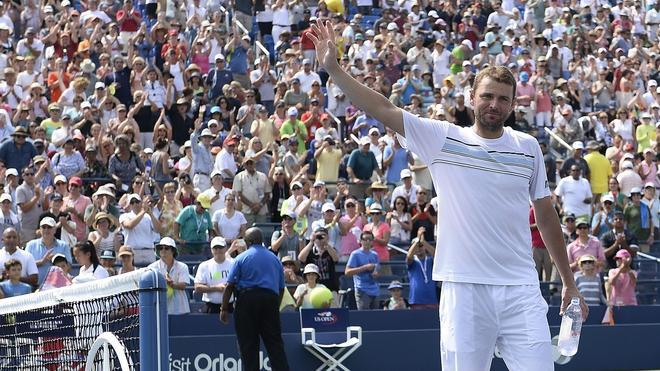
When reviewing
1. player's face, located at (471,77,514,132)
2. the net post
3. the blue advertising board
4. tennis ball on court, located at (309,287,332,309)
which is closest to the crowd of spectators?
tennis ball on court, located at (309,287,332,309)

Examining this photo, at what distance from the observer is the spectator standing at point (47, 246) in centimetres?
1534

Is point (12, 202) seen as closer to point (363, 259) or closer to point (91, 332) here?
point (363, 259)

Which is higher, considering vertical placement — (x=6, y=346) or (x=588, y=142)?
(x=588, y=142)

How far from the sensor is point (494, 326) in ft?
19.6

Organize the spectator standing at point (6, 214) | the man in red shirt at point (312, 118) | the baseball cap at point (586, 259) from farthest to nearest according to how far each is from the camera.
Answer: the man in red shirt at point (312, 118) → the baseball cap at point (586, 259) → the spectator standing at point (6, 214)

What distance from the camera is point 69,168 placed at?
1758cm

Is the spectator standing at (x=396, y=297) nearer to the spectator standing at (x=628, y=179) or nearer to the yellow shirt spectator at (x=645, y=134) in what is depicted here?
the spectator standing at (x=628, y=179)

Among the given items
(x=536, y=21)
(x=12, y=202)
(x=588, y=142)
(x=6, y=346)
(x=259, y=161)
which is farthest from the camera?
(x=536, y=21)

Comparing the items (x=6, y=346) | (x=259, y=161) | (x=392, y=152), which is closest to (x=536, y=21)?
(x=392, y=152)

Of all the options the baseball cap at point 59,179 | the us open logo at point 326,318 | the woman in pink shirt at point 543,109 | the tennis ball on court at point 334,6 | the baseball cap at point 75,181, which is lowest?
the us open logo at point 326,318

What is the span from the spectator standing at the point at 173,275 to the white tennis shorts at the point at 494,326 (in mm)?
9397

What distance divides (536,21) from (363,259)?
1267 centimetres

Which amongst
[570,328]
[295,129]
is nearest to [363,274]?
[295,129]

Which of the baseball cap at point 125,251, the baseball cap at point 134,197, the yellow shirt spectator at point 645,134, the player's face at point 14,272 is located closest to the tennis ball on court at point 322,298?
the baseball cap at point 125,251
